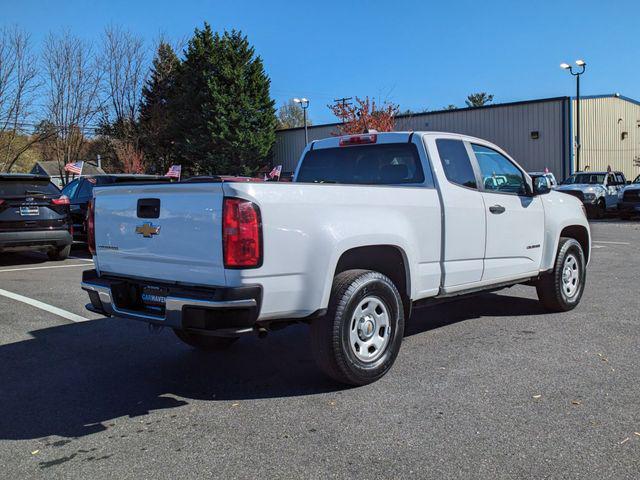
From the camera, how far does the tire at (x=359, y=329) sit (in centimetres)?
418

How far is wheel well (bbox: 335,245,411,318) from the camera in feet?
14.6

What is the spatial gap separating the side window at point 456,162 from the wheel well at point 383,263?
1.06 m

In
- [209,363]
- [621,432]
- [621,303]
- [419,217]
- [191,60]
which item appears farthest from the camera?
[191,60]

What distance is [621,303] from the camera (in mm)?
7203

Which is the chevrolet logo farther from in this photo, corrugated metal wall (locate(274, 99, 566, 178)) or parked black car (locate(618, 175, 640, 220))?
corrugated metal wall (locate(274, 99, 566, 178))

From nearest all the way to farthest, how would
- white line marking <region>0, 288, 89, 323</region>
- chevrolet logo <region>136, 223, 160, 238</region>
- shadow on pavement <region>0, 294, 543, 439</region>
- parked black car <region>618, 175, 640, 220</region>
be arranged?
shadow on pavement <region>0, 294, 543, 439</region>, chevrolet logo <region>136, 223, 160, 238</region>, white line marking <region>0, 288, 89, 323</region>, parked black car <region>618, 175, 640, 220</region>

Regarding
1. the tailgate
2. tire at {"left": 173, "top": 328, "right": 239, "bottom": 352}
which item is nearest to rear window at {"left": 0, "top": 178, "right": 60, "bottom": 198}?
tire at {"left": 173, "top": 328, "right": 239, "bottom": 352}

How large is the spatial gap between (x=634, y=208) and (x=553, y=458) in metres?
22.0

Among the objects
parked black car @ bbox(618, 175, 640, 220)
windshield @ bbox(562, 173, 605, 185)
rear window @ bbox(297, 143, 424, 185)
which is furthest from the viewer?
windshield @ bbox(562, 173, 605, 185)

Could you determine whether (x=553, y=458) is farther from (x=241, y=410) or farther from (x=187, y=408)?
(x=187, y=408)

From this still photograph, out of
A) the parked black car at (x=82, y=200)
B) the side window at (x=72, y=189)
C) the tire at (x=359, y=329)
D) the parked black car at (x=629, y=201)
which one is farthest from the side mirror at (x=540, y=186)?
the parked black car at (x=629, y=201)

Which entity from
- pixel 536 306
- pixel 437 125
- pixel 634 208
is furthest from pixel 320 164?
pixel 437 125

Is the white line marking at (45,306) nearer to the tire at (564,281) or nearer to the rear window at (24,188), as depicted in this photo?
the rear window at (24,188)

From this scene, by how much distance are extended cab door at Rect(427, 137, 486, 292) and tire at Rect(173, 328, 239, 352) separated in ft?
6.78
